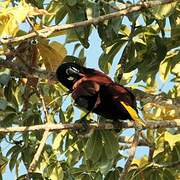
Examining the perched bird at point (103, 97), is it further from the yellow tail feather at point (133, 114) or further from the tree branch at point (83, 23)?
the tree branch at point (83, 23)

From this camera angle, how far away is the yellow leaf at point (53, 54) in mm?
3039

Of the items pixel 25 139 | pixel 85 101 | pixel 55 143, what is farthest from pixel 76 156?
pixel 85 101

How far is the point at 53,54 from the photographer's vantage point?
10.1 feet

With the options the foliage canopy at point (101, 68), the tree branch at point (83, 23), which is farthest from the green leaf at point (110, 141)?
the tree branch at point (83, 23)

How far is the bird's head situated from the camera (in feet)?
9.58

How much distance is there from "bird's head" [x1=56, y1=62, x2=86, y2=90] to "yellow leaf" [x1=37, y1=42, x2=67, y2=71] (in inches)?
5.0

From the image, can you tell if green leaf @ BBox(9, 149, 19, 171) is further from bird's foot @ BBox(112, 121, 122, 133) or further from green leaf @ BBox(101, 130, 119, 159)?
bird's foot @ BBox(112, 121, 122, 133)

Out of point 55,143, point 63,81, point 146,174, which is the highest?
point 63,81

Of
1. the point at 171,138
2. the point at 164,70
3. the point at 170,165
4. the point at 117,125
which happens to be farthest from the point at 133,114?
the point at 164,70

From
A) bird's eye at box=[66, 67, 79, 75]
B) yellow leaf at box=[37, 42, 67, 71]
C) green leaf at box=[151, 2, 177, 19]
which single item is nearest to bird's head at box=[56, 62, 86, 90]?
bird's eye at box=[66, 67, 79, 75]

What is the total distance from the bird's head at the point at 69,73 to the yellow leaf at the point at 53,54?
0.13 meters

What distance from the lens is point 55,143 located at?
3.31 metres

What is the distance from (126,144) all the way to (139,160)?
0.13 meters

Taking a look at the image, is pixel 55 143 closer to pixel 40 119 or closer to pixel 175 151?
pixel 40 119
